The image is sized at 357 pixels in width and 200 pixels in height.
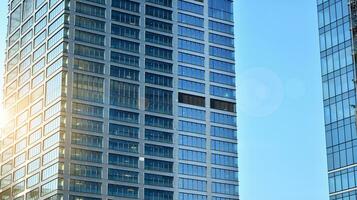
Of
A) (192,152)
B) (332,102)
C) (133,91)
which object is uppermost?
(133,91)

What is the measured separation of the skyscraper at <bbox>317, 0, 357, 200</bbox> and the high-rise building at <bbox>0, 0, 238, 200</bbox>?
3017 inches

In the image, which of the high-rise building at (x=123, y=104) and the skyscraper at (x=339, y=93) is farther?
the high-rise building at (x=123, y=104)

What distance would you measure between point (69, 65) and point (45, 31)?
15.7m

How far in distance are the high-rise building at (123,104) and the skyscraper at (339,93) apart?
76.6 meters

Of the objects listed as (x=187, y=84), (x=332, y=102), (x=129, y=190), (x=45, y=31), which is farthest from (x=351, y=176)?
(x=45, y=31)

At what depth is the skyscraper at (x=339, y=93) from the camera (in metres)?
94.6

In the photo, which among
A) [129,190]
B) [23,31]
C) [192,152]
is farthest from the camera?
[23,31]

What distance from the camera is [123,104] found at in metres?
174

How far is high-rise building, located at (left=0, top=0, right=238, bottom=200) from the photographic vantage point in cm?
16812

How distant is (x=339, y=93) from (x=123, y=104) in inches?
3266

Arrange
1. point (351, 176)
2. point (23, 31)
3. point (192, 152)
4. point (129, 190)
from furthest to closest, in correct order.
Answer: point (23, 31) → point (192, 152) → point (129, 190) → point (351, 176)

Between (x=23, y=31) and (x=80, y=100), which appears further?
(x=23, y=31)

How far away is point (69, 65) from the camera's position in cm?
17125

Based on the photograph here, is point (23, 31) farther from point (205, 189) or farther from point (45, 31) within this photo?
point (205, 189)
